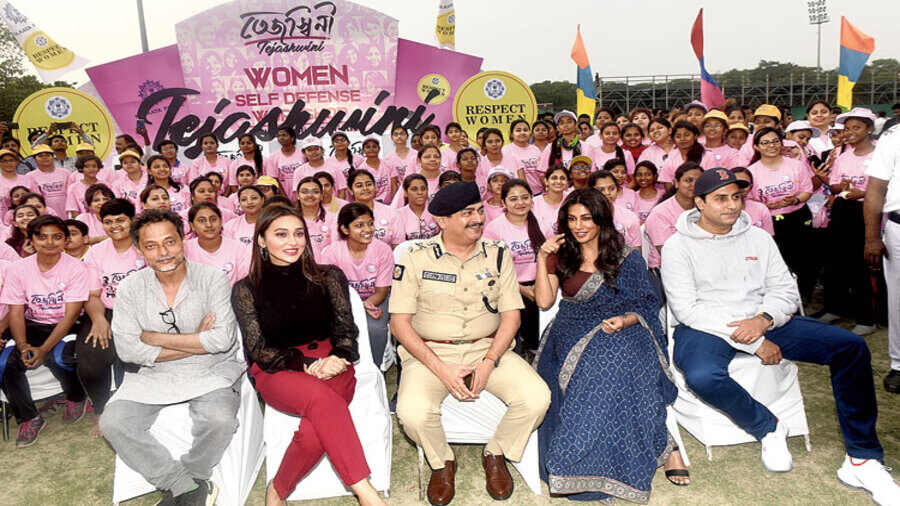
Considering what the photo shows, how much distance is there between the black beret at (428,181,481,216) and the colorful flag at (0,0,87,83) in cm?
927

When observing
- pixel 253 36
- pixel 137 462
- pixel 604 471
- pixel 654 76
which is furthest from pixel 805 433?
pixel 654 76

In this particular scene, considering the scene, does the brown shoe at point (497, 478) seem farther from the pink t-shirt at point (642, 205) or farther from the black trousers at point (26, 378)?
the pink t-shirt at point (642, 205)

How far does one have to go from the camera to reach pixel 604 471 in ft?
9.00

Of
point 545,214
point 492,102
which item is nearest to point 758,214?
point 545,214

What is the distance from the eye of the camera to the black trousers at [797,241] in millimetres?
5191

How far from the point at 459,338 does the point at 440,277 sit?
367mm

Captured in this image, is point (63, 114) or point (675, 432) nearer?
point (675, 432)

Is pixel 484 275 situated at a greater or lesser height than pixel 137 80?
lesser

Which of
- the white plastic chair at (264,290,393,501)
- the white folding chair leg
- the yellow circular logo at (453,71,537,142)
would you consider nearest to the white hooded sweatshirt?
the white folding chair leg

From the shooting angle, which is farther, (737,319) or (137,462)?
(737,319)

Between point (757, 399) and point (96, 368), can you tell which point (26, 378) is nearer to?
point (96, 368)

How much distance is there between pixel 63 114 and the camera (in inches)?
312

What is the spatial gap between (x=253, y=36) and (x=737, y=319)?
9.23m

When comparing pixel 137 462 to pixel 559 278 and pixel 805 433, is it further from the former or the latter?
pixel 805 433
